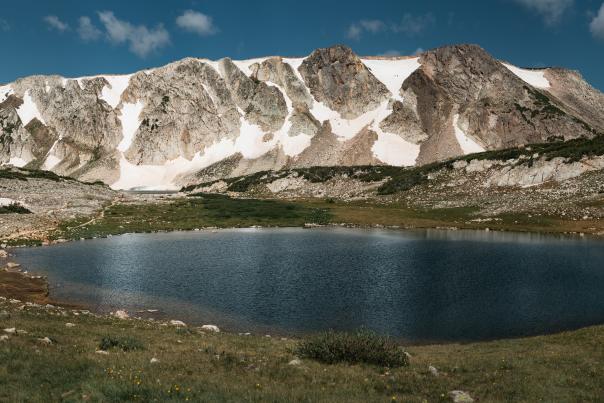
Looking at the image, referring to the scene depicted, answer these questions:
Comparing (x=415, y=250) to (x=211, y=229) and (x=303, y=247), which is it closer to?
(x=303, y=247)

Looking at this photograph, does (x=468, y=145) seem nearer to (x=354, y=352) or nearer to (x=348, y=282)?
(x=348, y=282)

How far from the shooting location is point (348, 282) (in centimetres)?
Result: 4375

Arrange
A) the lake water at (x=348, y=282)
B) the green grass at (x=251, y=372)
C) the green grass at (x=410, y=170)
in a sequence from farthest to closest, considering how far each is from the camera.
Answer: the green grass at (x=410, y=170) → the lake water at (x=348, y=282) → the green grass at (x=251, y=372)

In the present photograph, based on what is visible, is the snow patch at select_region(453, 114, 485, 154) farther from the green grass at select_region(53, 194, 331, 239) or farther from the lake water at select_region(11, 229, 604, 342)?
Answer: the lake water at select_region(11, 229, 604, 342)

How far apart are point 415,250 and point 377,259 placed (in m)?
9.27

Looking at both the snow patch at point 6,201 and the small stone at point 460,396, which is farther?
the snow patch at point 6,201

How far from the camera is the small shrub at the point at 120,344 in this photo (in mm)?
17875

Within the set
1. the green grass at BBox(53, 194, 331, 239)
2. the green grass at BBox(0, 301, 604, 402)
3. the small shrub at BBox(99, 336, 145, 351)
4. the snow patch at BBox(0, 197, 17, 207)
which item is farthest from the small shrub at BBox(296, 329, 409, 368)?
the snow patch at BBox(0, 197, 17, 207)

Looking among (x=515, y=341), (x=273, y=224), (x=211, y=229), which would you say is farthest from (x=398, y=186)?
(x=515, y=341)

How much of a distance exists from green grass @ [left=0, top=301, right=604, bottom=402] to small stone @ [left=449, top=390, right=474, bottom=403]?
25cm

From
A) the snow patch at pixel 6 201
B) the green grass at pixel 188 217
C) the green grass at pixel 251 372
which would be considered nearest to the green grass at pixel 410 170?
the green grass at pixel 188 217

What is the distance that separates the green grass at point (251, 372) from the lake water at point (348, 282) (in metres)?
9.04

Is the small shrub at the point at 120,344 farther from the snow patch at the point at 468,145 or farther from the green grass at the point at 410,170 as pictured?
the snow patch at the point at 468,145

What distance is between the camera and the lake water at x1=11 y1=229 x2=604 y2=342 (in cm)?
3177
